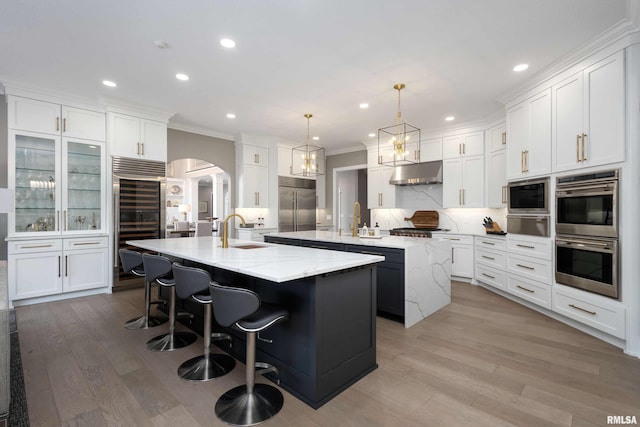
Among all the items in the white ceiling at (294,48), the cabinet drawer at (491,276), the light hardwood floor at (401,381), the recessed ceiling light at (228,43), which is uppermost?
the white ceiling at (294,48)

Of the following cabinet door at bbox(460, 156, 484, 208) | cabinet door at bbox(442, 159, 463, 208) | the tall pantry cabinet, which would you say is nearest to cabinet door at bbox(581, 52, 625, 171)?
cabinet door at bbox(460, 156, 484, 208)

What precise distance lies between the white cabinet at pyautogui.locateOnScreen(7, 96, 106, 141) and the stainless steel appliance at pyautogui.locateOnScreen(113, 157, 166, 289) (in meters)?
0.53

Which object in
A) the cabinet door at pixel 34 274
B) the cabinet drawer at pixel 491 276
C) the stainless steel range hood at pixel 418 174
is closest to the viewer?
the cabinet door at pixel 34 274

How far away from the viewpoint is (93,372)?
2.35 meters

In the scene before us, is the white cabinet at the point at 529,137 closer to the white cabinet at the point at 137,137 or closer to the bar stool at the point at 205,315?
the bar stool at the point at 205,315

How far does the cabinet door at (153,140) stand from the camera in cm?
483

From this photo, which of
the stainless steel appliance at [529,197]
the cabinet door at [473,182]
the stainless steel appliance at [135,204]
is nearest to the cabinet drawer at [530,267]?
the stainless steel appliance at [529,197]

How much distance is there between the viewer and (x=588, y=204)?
3.06 metres

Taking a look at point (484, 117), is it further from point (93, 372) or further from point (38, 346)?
point (38, 346)

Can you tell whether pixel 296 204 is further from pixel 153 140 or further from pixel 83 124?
pixel 83 124

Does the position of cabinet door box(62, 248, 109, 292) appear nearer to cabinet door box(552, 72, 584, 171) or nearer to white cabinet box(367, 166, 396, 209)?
white cabinet box(367, 166, 396, 209)

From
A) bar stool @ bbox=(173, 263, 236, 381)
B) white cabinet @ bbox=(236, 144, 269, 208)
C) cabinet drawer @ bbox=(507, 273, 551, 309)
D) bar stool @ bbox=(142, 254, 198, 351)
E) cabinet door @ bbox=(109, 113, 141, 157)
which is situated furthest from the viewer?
white cabinet @ bbox=(236, 144, 269, 208)

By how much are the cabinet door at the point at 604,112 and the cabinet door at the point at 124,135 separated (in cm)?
580

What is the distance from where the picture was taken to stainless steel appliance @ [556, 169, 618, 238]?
281cm
